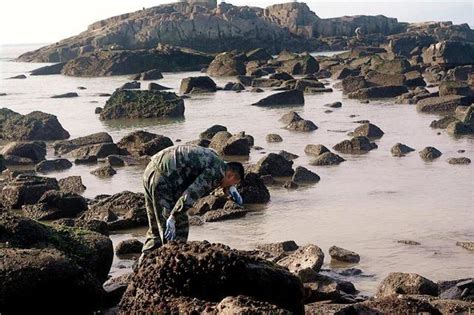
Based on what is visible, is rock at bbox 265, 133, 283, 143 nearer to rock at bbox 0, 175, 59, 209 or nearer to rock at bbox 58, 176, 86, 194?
rock at bbox 58, 176, 86, 194

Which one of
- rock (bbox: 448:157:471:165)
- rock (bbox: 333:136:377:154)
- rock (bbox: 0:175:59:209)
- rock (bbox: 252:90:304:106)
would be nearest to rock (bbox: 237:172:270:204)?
rock (bbox: 0:175:59:209)

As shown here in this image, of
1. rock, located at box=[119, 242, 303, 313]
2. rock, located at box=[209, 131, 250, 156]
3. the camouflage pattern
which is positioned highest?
the camouflage pattern

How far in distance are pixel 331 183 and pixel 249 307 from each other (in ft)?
30.6

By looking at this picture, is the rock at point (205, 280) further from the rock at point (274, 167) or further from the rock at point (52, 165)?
the rock at point (52, 165)

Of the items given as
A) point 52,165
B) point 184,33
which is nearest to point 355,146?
point 52,165

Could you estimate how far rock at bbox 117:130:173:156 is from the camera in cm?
1728

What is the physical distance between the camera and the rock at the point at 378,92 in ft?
99.2

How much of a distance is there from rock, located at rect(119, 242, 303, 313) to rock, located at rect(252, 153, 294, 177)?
8.71m

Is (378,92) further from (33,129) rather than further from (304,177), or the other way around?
(304,177)

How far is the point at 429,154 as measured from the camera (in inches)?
642

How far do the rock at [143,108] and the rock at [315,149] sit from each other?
30.2ft

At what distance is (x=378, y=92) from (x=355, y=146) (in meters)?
13.4

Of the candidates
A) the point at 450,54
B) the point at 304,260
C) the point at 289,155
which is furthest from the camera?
the point at 450,54

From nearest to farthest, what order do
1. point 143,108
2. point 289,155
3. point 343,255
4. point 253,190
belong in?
point 343,255 → point 253,190 → point 289,155 → point 143,108
